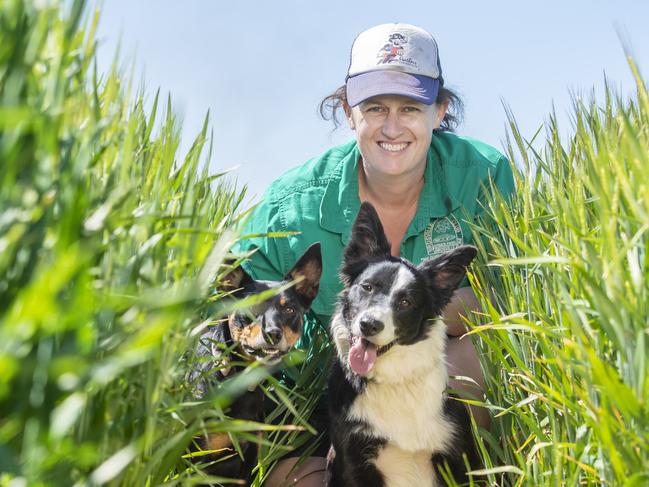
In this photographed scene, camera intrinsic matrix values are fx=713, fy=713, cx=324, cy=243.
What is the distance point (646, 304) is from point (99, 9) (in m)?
1.38

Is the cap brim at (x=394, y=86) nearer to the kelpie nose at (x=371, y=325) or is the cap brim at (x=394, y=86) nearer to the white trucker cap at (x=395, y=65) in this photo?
the white trucker cap at (x=395, y=65)

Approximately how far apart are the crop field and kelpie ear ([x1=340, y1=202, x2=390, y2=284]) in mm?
1040

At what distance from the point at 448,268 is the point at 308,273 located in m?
0.75

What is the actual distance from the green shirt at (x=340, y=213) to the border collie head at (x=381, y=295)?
0.47 metres

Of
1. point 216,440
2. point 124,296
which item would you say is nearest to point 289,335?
point 216,440

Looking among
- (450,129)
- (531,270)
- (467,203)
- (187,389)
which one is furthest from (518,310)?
(450,129)

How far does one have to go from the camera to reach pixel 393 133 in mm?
3711

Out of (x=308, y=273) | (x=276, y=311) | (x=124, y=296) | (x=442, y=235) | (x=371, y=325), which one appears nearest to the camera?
(x=124, y=296)

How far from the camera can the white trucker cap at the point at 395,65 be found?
363 centimetres

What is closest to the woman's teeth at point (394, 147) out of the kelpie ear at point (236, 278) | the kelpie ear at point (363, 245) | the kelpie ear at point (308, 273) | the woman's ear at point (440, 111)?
the woman's ear at point (440, 111)

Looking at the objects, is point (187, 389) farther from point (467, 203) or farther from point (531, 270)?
point (467, 203)

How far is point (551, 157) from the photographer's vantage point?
2.92m

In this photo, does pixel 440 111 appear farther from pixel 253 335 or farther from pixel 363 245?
pixel 253 335

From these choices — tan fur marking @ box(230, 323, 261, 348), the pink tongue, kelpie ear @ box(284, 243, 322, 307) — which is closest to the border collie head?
the pink tongue
